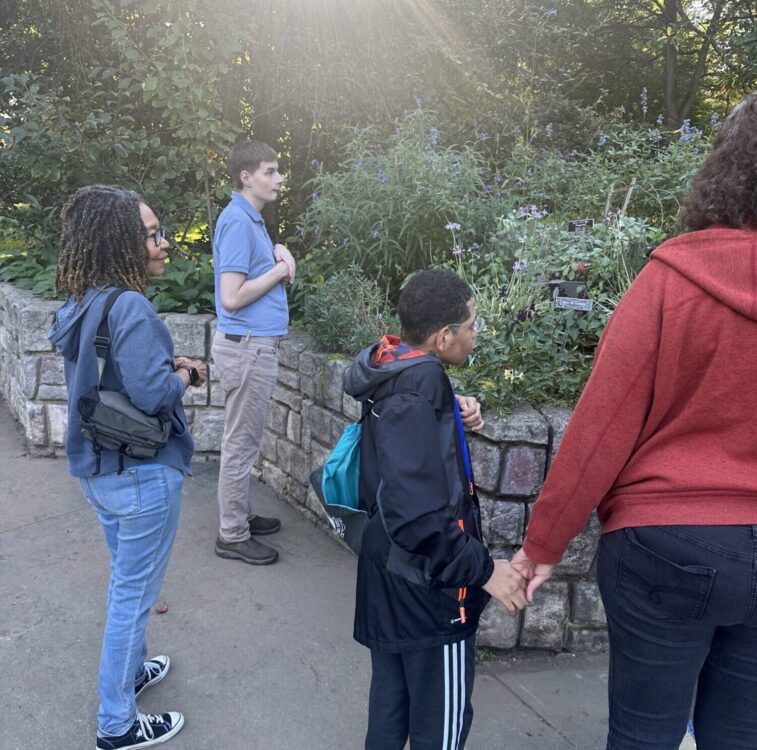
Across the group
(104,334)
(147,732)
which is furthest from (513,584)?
(147,732)

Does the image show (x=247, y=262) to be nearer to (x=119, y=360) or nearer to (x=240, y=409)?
(x=240, y=409)

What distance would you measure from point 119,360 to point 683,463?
61.9 inches

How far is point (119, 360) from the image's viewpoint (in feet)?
6.97

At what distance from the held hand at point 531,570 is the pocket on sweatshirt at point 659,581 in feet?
0.77

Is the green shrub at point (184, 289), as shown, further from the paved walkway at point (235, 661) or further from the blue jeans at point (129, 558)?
the blue jeans at point (129, 558)

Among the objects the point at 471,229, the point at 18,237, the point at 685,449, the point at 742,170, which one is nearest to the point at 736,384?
the point at 685,449

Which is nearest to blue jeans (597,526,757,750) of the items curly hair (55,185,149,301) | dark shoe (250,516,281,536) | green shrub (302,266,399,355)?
curly hair (55,185,149,301)

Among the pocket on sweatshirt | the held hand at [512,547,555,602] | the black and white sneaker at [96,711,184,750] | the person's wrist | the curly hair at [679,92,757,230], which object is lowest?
the black and white sneaker at [96,711,184,750]

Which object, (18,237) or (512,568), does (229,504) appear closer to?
(512,568)

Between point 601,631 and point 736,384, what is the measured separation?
2.03m

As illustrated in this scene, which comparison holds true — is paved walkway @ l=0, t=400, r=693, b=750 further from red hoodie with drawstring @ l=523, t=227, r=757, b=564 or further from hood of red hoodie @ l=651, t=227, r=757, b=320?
hood of red hoodie @ l=651, t=227, r=757, b=320

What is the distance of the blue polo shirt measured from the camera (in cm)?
344

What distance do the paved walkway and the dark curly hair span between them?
1598 millimetres

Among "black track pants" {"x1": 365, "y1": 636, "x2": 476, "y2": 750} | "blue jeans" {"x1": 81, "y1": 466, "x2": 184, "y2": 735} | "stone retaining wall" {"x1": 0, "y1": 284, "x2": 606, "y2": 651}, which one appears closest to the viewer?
"black track pants" {"x1": 365, "y1": 636, "x2": 476, "y2": 750}
